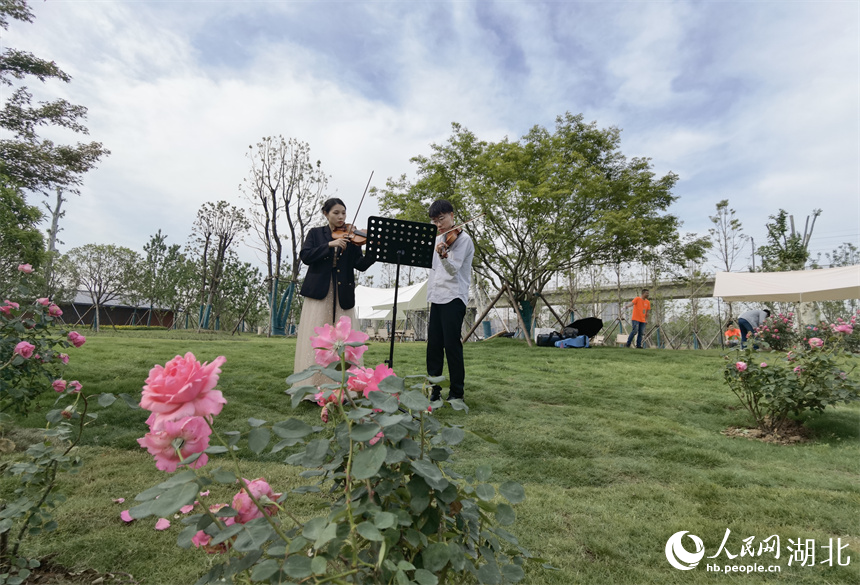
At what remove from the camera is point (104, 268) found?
25.6 m

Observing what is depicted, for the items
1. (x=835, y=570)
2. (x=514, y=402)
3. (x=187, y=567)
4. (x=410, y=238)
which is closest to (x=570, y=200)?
(x=514, y=402)

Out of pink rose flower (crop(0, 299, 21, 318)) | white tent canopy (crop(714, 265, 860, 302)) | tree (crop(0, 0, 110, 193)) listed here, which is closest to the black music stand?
pink rose flower (crop(0, 299, 21, 318))

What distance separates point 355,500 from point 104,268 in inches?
1222

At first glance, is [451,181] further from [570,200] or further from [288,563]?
[288,563]

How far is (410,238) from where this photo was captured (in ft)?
8.95

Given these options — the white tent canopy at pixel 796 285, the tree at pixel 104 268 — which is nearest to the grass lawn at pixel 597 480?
the white tent canopy at pixel 796 285

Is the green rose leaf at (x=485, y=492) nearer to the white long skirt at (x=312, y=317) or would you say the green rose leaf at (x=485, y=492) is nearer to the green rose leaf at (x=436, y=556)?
the green rose leaf at (x=436, y=556)

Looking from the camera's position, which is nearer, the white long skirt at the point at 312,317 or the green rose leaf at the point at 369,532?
the green rose leaf at the point at 369,532

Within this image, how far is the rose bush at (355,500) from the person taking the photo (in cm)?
59

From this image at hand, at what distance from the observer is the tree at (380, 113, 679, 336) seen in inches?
459

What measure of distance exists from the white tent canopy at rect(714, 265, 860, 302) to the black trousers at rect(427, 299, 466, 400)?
9.84 meters

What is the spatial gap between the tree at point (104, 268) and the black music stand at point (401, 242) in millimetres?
27873

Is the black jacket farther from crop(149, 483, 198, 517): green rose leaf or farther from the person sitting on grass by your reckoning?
the person sitting on grass

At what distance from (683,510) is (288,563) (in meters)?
2.02
